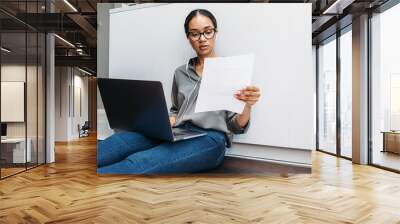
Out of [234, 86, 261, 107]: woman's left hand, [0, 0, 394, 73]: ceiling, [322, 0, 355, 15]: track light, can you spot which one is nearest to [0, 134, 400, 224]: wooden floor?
[234, 86, 261, 107]: woman's left hand

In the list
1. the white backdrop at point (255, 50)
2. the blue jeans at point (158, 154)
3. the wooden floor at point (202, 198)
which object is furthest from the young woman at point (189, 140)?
the wooden floor at point (202, 198)

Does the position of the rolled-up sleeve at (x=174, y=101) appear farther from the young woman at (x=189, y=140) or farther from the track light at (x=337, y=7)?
the track light at (x=337, y=7)

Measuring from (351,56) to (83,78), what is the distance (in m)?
12.4

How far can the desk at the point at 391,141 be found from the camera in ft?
20.5

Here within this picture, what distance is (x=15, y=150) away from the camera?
6.00m

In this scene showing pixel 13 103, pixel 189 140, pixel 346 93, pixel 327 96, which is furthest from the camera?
pixel 327 96

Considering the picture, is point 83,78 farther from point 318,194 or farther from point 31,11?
point 318,194

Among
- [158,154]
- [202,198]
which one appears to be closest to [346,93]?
[158,154]

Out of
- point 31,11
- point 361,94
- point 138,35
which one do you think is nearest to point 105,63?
point 138,35

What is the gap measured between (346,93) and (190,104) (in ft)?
14.0

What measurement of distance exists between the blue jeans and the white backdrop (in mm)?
460

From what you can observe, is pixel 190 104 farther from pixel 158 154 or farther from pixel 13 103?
pixel 13 103

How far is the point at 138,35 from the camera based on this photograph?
208 inches

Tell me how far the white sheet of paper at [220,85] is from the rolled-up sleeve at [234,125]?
0.07m
